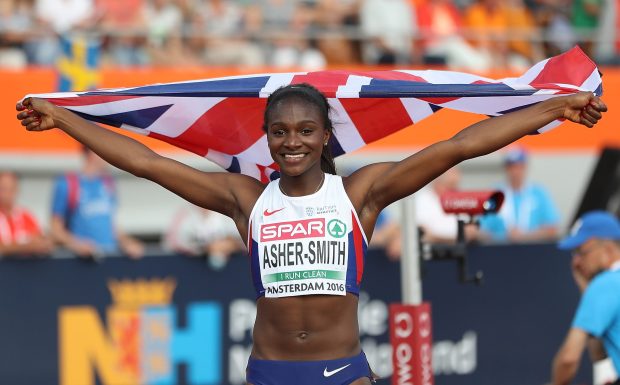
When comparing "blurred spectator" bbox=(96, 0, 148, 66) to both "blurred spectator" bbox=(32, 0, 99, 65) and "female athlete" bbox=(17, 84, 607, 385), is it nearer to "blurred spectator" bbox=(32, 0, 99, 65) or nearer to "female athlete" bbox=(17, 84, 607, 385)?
"blurred spectator" bbox=(32, 0, 99, 65)

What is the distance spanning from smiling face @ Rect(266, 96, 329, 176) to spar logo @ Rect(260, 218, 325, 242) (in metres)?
0.22

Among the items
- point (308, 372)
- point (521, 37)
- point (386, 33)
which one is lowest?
point (308, 372)

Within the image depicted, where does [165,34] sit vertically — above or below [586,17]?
below

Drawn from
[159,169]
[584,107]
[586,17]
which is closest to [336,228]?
[159,169]

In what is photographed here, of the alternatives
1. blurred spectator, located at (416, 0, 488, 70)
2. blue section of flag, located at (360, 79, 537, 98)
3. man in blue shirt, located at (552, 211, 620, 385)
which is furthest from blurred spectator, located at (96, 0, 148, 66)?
blue section of flag, located at (360, 79, 537, 98)

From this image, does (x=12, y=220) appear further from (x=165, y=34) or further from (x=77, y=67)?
(x=165, y=34)

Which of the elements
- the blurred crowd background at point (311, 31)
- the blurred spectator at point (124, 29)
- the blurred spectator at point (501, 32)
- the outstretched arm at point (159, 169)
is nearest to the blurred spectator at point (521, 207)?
the blurred crowd background at point (311, 31)

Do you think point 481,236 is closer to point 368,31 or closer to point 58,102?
point 368,31

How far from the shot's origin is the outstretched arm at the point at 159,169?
573cm

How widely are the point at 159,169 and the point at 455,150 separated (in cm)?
131

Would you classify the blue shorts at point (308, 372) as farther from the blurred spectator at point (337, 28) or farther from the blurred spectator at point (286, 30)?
the blurred spectator at point (337, 28)

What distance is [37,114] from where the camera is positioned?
231 inches

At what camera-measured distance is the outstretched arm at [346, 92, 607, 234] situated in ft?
18.3

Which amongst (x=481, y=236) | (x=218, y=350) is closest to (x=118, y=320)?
(x=218, y=350)
